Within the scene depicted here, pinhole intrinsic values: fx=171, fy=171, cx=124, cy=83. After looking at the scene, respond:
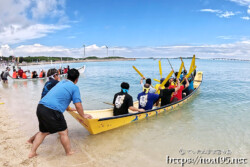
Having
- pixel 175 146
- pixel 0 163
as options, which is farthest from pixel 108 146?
pixel 0 163

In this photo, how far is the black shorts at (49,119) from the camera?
11.4ft

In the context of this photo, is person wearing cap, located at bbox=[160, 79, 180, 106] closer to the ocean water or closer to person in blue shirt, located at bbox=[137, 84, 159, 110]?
the ocean water

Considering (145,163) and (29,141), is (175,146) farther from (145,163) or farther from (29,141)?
(29,141)

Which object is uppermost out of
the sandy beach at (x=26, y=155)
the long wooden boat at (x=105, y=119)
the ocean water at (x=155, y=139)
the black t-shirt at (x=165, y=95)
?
the black t-shirt at (x=165, y=95)

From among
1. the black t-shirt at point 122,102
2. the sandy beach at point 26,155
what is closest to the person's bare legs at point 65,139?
the sandy beach at point 26,155

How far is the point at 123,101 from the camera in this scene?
5.59 meters

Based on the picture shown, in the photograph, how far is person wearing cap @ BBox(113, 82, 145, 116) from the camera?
5.41 meters

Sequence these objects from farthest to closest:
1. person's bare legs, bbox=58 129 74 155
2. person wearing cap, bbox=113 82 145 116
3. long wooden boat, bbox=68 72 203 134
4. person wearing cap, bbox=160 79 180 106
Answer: person wearing cap, bbox=160 79 180 106 < person wearing cap, bbox=113 82 145 116 < long wooden boat, bbox=68 72 203 134 < person's bare legs, bbox=58 129 74 155

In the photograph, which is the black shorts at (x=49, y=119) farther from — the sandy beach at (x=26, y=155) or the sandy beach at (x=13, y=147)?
the sandy beach at (x=13, y=147)

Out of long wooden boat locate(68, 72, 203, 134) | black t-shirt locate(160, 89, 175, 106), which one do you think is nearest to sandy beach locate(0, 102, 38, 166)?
long wooden boat locate(68, 72, 203, 134)

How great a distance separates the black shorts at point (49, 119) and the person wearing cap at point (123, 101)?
2212 millimetres

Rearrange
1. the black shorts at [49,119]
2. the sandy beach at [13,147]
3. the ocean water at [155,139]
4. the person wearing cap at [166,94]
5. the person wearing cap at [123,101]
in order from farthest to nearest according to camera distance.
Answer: the person wearing cap at [166,94] < the person wearing cap at [123,101] < the ocean water at [155,139] < the sandy beach at [13,147] < the black shorts at [49,119]

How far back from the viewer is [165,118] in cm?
762

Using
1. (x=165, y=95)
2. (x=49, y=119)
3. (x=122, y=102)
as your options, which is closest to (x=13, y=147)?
(x=49, y=119)
